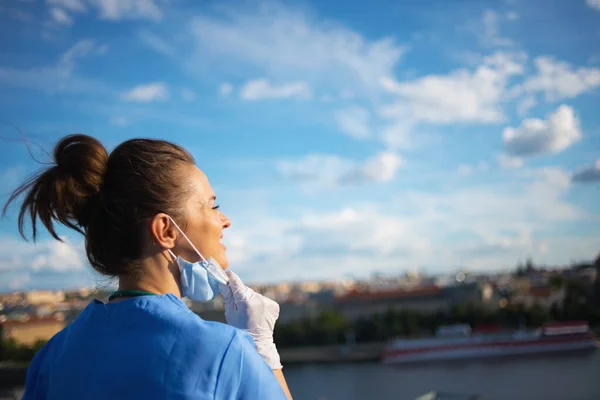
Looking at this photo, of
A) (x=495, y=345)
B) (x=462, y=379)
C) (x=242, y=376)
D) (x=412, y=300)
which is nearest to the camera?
(x=242, y=376)

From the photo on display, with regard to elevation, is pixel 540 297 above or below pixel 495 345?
above

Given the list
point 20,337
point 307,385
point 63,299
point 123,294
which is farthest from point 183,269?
point 307,385

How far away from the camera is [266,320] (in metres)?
0.60

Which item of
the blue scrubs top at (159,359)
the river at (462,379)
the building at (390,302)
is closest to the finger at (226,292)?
the blue scrubs top at (159,359)

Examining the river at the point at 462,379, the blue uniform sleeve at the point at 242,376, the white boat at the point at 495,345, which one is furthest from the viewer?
the white boat at the point at 495,345

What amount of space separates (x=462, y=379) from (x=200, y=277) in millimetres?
18304

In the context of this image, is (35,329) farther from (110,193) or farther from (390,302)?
(390,302)

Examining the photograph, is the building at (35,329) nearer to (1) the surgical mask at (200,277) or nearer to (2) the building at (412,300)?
(1) the surgical mask at (200,277)

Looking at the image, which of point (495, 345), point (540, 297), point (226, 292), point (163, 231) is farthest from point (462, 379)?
point (163, 231)

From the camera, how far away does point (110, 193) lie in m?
0.55

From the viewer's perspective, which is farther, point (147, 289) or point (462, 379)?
point (462, 379)

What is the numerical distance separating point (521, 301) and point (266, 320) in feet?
103

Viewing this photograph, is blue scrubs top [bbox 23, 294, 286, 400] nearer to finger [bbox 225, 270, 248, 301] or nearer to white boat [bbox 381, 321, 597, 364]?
finger [bbox 225, 270, 248, 301]

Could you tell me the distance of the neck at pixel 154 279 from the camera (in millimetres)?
527
